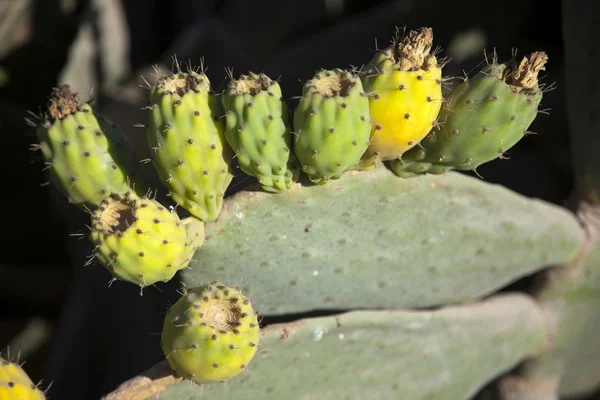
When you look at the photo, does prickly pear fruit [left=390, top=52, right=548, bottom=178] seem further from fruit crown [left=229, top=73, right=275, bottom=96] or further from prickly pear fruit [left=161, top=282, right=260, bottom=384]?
prickly pear fruit [left=161, top=282, right=260, bottom=384]

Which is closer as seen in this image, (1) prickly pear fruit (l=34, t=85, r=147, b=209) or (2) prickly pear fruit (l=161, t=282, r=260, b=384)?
(2) prickly pear fruit (l=161, t=282, r=260, b=384)

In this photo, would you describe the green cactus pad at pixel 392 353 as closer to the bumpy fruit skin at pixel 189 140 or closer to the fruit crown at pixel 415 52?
the bumpy fruit skin at pixel 189 140

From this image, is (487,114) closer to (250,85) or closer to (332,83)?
(332,83)

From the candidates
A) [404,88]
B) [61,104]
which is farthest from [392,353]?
[61,104]

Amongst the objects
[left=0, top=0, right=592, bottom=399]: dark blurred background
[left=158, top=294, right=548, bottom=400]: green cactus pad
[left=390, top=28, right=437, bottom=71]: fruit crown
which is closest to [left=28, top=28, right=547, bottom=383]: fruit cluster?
[left=390, top=28, right=437, bottom=71]: fruit crown

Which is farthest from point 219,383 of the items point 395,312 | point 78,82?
point 78,82

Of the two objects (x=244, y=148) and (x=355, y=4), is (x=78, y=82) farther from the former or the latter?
(x=244, y=148)
